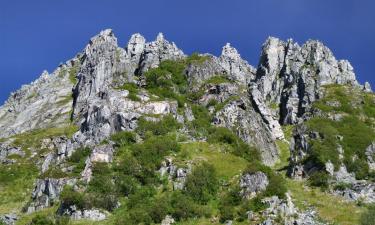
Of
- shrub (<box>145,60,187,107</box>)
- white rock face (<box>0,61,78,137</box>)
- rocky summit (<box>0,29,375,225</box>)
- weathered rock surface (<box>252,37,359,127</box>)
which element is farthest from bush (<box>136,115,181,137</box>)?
white rock face (<box>0,61,78,137</box>)

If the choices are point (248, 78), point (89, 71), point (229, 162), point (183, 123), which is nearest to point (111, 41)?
point (89, 71)

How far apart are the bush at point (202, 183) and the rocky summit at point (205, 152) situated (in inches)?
7.0

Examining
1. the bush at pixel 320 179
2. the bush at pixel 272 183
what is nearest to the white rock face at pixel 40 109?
the bush at pixel 320 179

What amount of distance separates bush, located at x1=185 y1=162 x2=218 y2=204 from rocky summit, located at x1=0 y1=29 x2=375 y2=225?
0.18m

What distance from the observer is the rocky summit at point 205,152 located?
70.2 metres

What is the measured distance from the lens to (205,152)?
87875mm

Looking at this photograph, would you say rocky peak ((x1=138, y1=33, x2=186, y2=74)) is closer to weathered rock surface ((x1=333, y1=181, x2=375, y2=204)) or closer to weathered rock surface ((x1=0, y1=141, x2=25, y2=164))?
weathered rock surface ((x1=0, y1=141, x2=25, y2=164))

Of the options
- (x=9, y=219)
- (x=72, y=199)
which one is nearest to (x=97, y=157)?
(x=72, y=199)

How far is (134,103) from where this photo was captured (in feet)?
331

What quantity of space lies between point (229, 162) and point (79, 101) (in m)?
86.8

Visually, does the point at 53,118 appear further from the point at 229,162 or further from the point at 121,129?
the point at 229,162

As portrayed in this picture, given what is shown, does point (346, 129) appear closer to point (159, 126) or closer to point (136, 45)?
point (159, 126)

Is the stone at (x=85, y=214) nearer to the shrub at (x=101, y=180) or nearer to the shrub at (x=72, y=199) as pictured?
the shrub at (x=72, y=199)

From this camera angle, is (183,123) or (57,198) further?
(183,123)
